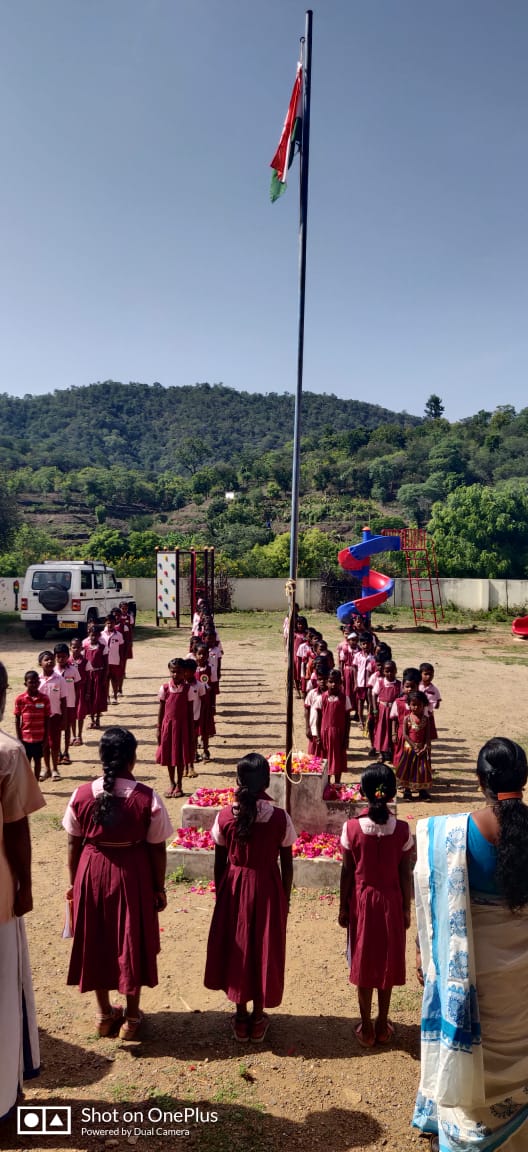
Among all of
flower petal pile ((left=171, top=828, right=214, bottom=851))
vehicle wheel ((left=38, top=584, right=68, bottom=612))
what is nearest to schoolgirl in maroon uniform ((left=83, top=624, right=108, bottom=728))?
flower petal pile ((left=171, top=828, right=214, bottom=851))

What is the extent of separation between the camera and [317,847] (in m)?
6.36

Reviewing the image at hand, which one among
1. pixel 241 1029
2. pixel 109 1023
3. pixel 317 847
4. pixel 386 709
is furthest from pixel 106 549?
pixel 241 1029

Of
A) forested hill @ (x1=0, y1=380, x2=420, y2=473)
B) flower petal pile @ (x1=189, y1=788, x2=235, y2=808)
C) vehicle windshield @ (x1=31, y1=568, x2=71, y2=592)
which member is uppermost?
forested hill @ (x1=0, y1=380, x2=420, y2=473)

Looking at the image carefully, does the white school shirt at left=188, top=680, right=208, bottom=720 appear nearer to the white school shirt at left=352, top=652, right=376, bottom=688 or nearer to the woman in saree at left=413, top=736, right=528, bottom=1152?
the white school shirt at left=352, top=652, right=376, bottom=688

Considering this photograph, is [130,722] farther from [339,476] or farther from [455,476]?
[339,476]

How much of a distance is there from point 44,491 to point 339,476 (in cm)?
3374

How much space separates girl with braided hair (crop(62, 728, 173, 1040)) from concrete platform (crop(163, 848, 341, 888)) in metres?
2.32

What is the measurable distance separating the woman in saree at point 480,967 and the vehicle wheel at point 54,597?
61.1ft

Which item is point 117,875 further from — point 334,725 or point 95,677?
point 95,677

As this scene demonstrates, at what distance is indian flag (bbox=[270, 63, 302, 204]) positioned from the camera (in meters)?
6.50

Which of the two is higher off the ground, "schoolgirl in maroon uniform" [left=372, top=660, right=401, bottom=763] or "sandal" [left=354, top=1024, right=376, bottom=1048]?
"schoolgirl in maroon uniform" [left=372, top=660, right=401, bottom=763]

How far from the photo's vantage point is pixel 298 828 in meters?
6.96

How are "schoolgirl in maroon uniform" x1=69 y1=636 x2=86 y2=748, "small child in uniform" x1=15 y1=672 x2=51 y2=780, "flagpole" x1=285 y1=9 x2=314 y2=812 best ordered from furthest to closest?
"schoolgirl in maroon uniform" x1=69 y1=636 x2=86 y2=748 < "small child in uniform" x1=15 y1=672 x2=51 y2=780 < "flagpole" x1=285 y1=9 x2=314 y2=812

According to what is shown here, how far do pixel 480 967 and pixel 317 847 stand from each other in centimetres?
351
